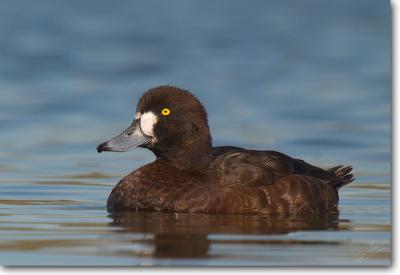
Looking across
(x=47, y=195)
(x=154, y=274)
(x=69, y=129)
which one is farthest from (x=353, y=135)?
(x=154, y=274)

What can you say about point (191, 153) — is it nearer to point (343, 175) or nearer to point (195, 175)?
point (195, 175)

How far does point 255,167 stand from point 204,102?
7.79 metres

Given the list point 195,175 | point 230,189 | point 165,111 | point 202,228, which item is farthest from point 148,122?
point 202,228

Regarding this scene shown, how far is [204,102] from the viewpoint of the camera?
57.4ft

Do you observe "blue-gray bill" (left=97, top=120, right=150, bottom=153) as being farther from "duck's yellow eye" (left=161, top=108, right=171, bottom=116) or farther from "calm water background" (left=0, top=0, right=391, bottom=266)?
"calm water background" (left=0, top=0, right=391, bottom=266)

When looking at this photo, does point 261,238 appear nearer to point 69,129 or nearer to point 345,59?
point 69,129

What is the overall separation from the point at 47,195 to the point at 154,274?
3.50 meters

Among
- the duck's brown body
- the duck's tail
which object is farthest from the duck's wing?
the duck's tail

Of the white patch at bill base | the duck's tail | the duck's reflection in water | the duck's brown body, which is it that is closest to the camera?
the duck's reflection in water

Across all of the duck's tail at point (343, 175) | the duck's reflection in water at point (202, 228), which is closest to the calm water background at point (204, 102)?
the duck's reflection in water at point (202, 228)

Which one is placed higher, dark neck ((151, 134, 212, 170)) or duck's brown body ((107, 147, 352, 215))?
dark neck ((151, 134, 212, 170))

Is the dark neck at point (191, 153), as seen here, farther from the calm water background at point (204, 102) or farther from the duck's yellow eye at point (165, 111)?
the calm water background at point (204, 102)

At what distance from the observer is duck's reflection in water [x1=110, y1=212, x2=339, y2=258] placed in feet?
25.9

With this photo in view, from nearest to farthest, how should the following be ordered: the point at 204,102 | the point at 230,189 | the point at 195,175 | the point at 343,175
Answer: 1. the point at 230,189
2. the point at 195,175
3. the point at 343,175
4. the point at 204,102
